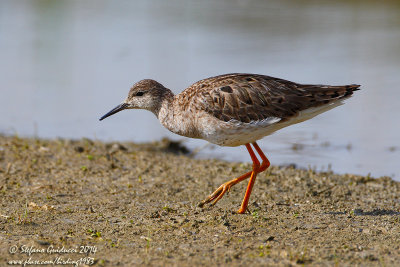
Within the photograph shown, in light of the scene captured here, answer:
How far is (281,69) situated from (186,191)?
6981mm

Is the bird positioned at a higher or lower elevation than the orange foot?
higher

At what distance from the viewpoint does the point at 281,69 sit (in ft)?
46.7

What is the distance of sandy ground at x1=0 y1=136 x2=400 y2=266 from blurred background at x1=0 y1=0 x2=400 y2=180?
1.36 m

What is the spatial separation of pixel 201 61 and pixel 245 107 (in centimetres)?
805

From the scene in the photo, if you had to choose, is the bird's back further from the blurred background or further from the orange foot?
the blurred background

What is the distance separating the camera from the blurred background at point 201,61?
427 inches

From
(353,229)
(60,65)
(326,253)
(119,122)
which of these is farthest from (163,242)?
(60,65)

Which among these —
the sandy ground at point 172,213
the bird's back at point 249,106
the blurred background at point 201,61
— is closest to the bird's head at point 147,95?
the bird's back at point 249,106

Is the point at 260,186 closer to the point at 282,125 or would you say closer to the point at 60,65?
the point at 282,125

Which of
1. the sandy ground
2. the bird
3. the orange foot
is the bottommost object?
the sandy ground

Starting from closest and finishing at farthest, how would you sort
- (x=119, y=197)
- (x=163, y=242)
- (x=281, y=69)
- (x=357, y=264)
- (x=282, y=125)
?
(x=357, y=264) → (x=163, y=242) → (x=282, y=125) → (x=119, y=197) → (x=281, y=69)

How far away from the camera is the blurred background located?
1085 cm

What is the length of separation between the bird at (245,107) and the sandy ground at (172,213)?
2.19ft

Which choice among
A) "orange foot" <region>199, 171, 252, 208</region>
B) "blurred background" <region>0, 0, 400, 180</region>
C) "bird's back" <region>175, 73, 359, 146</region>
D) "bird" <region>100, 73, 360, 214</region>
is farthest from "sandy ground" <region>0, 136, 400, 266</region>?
"blurred background" <region>0, 0, 400, 180</region>
